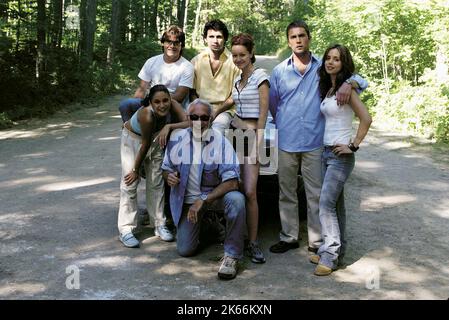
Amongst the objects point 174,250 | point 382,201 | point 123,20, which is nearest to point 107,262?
point 174,250

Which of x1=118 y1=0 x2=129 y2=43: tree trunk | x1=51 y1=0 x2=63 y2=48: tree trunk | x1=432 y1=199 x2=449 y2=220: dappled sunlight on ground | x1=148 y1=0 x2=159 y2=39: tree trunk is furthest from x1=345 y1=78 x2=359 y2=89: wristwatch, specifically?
x1=148 y1=0 x2=159 y2=39: tree trunk

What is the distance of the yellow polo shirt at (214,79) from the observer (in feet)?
17.9

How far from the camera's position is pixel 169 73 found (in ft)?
18.6

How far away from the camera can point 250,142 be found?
5062 millimetres

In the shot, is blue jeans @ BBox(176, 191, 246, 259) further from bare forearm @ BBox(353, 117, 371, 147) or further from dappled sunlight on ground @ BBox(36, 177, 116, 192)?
dappled sunlight on ground @ BBox(36, 177, 116, 192)

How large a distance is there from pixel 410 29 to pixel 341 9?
2345mm

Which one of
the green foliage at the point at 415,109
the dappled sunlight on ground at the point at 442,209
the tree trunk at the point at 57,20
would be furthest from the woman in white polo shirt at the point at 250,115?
the tree trunk at the point at 57,20

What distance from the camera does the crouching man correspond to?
15.7 feet

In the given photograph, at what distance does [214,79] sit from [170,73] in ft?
1.76

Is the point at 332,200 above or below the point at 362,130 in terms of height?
below

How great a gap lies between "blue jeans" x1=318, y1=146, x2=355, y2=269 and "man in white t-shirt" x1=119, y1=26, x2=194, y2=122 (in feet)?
5.79

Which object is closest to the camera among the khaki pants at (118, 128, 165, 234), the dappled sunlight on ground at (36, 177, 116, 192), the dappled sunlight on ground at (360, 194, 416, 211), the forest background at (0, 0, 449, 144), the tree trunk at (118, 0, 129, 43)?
the khaki pants at (118, 128, 165, 234)

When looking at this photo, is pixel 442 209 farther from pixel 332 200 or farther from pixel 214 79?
pixel 214 79
